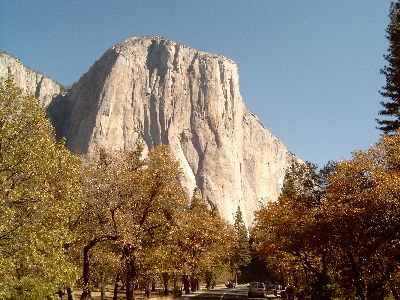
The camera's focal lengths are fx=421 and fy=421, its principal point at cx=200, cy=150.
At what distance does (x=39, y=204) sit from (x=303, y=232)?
56.2 feet

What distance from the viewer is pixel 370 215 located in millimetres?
21969

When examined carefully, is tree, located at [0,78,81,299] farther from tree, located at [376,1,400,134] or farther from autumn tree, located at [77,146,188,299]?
tree, located at [376,1,400,134]

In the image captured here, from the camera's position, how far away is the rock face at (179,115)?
535 ft

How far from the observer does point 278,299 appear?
45.0 metres

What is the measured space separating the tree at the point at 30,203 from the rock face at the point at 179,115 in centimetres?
13410

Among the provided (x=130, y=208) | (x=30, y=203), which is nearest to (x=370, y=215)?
(x=130, y=208)

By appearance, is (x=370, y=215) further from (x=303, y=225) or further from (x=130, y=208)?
(x=130, y=208)

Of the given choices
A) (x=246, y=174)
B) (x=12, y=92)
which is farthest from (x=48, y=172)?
(x=246, y=174)

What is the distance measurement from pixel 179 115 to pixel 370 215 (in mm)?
151159

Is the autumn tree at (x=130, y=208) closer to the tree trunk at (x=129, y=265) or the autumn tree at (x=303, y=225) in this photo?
the tree trunk at (x=129, y=265)

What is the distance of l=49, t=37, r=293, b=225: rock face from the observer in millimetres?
163125

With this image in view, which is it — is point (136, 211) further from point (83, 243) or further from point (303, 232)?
point (303, 232)

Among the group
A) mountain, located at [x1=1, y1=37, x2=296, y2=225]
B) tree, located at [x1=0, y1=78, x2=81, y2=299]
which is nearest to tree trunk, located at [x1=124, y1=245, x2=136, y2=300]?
tree, located at [x1=0, y1=78, x2=81, y2=299]

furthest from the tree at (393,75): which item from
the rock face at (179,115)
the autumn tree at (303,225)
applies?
the rock face at (179,115)
